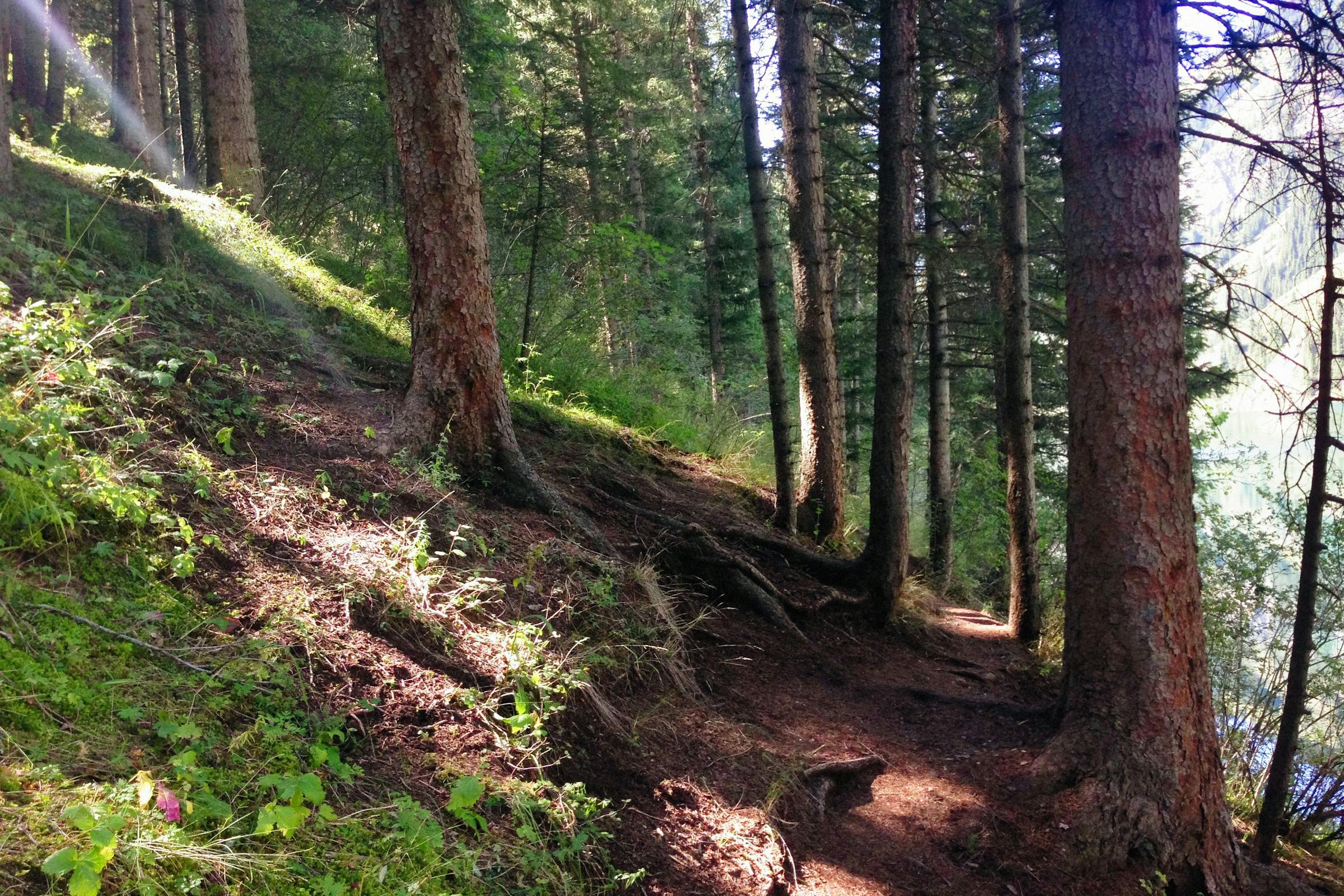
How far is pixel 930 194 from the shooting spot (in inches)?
479

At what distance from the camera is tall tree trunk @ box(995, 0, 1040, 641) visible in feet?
28.7

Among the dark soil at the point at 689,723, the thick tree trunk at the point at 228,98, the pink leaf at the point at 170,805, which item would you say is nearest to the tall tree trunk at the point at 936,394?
the dark soil at the point at 689,723

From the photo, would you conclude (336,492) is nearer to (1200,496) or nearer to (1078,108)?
(1078,108)

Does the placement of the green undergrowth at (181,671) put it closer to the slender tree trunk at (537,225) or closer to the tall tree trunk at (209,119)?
the tall tree trunk at (209,119)

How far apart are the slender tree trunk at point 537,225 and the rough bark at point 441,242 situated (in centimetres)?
386

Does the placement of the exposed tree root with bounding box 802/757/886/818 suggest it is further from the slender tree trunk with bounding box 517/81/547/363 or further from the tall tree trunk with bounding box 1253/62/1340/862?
the slender tree trunk with bounding box 517/81/547/363

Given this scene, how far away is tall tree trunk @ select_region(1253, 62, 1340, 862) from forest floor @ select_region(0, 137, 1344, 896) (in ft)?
1.81

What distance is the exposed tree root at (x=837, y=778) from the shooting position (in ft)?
14.0

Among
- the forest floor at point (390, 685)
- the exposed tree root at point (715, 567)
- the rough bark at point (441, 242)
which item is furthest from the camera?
the exposed tree root at point (715, 567)

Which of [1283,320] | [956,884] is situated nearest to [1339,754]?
[1283,320]

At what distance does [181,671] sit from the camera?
8.88 ft

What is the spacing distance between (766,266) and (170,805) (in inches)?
317

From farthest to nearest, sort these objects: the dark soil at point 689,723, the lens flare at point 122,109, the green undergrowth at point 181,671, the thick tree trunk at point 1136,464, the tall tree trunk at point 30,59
Result: 1. the tall tree trunk at point 30,59
2. the lens flare at point 122,109
3. the thick tree trunk at point 1136,464
4. the dark soil at point 689,723
5. the green undergrowth at point 181,671

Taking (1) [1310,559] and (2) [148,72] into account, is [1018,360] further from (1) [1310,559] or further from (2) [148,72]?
(2) [148,72]
